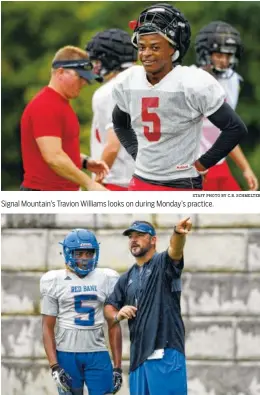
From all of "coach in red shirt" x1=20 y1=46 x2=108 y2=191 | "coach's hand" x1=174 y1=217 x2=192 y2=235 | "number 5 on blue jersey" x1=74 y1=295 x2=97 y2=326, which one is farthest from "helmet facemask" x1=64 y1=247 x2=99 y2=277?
"coach's hand" x1=174 y1=217 x2=192 y2=235

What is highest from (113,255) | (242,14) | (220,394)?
(242,14)

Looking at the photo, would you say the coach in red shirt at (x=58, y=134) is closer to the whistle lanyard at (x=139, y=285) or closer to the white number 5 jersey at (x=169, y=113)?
the whistle lanyard at (x=139, y=285)

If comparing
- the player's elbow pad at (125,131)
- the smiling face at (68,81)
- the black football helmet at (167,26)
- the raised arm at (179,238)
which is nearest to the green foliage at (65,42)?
the smiling face at (68,81)

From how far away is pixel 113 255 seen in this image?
1122cm

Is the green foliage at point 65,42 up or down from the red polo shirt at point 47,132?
up

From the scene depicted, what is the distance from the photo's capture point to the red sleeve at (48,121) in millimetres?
10398

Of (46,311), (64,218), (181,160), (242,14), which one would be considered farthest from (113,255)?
(242,14)

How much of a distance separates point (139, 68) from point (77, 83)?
55.5 inches

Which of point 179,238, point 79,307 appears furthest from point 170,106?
point 79,307

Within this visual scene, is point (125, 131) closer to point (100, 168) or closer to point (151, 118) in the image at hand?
point (151, 118)

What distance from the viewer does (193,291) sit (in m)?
11.1

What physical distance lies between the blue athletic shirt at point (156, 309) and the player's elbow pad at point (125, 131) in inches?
27.1

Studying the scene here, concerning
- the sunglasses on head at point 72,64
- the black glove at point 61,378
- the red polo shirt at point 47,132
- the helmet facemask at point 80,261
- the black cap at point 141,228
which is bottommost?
the black glove at point 61,378

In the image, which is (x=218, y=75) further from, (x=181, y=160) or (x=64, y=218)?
(x=181, y=160)
